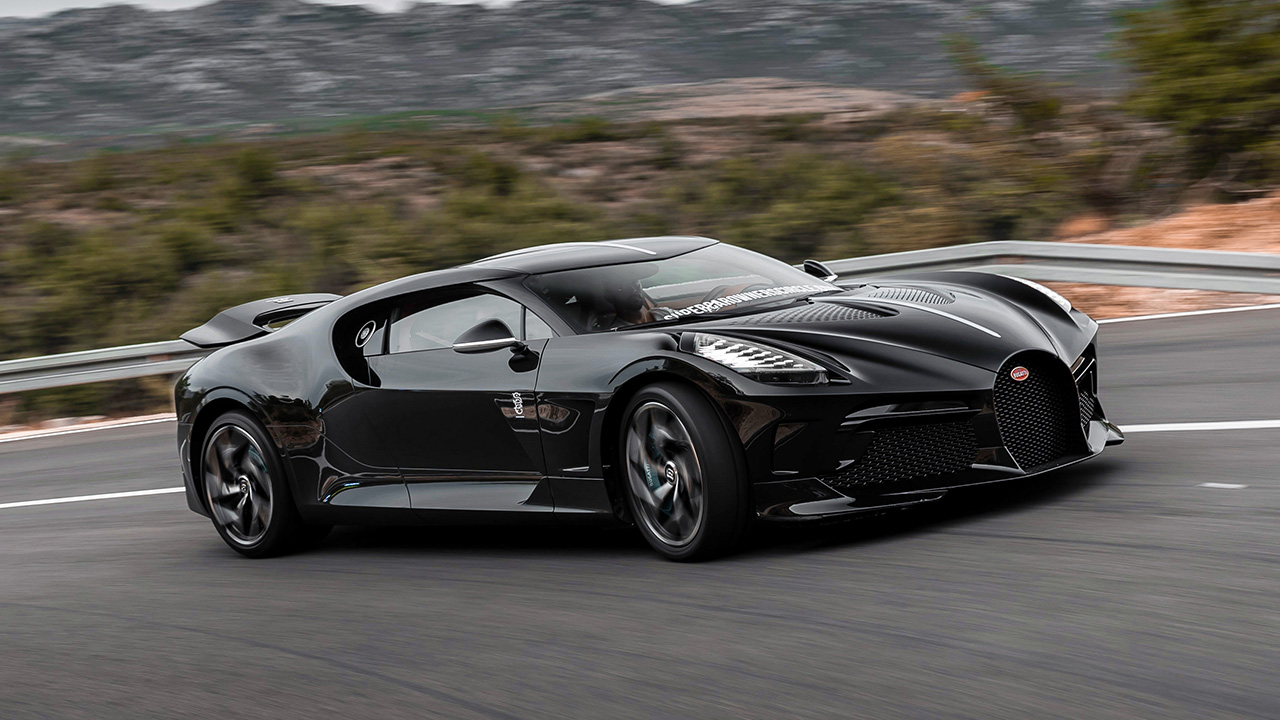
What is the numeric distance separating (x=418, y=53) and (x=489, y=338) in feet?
149

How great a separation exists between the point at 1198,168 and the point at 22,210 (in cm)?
1920

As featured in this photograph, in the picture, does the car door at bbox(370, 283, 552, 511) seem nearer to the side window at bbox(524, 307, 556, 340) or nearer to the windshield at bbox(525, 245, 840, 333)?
the side window at bbox(524, 307, 556, 340)

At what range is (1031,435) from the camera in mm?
4875

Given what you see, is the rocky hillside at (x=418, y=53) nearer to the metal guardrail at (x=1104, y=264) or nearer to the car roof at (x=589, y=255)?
the metal guardrail at (x=1104, y=264)

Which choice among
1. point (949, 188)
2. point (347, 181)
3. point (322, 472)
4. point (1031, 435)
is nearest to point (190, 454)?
point (322, 472)

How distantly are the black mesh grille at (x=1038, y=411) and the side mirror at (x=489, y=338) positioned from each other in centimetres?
176

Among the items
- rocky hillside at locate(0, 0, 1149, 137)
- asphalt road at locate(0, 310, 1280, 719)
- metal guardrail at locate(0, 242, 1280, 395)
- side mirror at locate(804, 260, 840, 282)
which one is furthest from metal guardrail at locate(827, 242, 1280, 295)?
rocky hillside at locate(0, 0, 1149, 137)

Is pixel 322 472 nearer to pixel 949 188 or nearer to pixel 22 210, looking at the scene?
pixel 949 188

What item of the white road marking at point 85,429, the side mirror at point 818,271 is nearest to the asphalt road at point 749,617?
the side mirror at point 818,271

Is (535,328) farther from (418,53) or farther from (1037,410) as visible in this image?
(418,53)

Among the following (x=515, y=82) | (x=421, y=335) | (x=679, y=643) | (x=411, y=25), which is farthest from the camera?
(x=411, y=25)

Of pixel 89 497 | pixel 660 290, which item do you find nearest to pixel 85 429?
pixel 89 497

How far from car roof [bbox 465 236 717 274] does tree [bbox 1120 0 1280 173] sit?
8877mm

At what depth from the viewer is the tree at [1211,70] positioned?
42.8 ft
